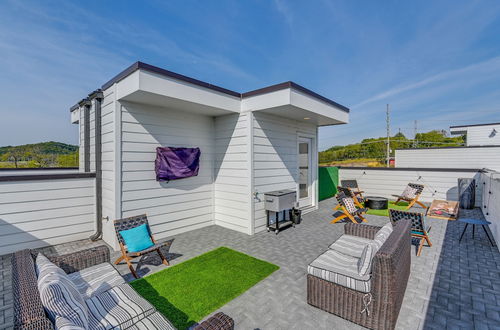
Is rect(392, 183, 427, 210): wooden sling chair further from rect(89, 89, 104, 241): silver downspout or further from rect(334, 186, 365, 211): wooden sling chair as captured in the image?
rect(89, 89, 104, 241): silver downspout

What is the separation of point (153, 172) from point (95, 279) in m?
2.71

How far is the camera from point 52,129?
12570 millimetres

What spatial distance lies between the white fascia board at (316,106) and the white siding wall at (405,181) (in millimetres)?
Answer: 4624

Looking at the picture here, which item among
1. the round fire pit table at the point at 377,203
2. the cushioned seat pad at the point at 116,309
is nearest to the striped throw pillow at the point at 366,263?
the cushioned seat pad at the point at 116,309

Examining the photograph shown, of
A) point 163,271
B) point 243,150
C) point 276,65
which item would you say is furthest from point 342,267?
point 276,65

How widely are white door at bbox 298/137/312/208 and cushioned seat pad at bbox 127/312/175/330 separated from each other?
20.0ft

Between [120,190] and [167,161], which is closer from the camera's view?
[120,190]

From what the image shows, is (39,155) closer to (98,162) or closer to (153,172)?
(98,162)

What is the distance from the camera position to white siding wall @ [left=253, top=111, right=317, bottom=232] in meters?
5.45

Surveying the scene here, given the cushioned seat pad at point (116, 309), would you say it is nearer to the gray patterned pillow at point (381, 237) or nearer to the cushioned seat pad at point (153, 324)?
the cushioned seat pad at point (153, 324)

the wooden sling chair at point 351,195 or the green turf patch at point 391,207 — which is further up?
the wooden sling chair at point 351,195

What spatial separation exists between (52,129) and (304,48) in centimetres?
1443

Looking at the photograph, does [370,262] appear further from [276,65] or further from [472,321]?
[276,65]

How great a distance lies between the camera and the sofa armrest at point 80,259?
2.59m
